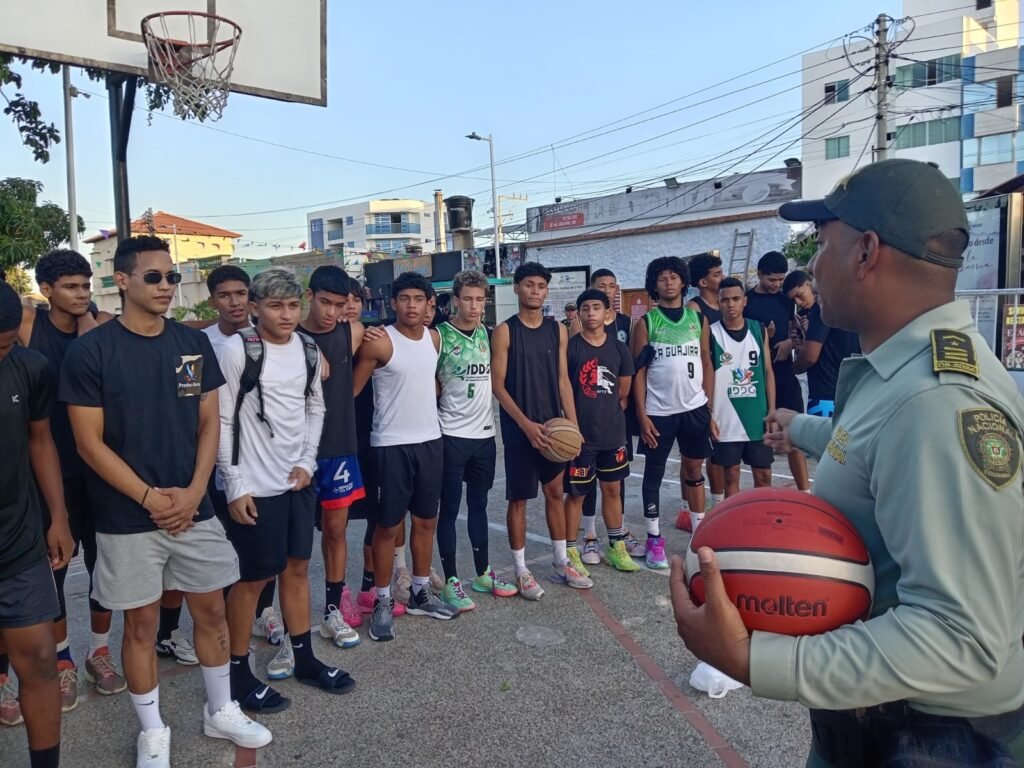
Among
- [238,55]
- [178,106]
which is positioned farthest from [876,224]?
[238,55]

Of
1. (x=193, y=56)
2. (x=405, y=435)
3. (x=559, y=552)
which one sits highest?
(x=193, y=56)

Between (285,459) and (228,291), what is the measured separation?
1.34 metres

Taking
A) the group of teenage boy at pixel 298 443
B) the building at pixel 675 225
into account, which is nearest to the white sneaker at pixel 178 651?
the group of teenage boy at pixel 298 443

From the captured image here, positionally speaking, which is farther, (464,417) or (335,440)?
(464,417)

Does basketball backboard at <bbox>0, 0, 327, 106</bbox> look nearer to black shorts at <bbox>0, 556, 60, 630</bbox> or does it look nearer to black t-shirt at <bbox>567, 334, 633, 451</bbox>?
black t-shirt at <bbox>567, 334, 633, 451</bbox>

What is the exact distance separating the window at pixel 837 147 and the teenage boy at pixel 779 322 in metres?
35.7

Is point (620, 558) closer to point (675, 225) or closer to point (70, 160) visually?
point (70, 160)

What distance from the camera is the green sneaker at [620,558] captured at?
549 cm

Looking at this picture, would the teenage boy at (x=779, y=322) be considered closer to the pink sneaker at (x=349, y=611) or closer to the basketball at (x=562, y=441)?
the basketball at (x=562, y=441)

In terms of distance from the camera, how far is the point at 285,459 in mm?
3807

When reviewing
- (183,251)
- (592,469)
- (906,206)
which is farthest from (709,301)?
(183,251)

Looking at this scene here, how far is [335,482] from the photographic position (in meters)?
4.37

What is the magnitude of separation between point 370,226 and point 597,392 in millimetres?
88392

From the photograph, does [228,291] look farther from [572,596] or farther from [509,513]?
[572,596]
